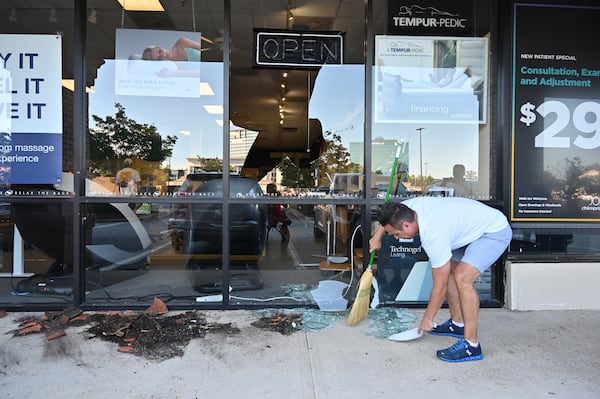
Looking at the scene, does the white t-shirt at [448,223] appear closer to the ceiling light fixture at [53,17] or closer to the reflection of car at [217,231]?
the reflection of car at [217,231]

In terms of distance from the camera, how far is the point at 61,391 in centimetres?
261

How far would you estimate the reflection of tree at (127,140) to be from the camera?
20.4 ft

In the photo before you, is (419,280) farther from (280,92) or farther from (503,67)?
(280,92)

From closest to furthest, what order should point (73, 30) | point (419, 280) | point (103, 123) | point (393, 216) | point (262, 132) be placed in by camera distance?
point (393, 216) → point (73, 30) → point (419, 280) → point (103, 123) → point (262, 132)

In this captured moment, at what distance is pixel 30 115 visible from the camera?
13.6 feet

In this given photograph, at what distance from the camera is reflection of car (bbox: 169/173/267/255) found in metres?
4.66

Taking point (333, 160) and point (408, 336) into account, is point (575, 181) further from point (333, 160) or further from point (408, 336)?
point (333, 160)

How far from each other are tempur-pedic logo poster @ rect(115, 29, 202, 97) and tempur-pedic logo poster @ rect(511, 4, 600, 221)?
333 cm

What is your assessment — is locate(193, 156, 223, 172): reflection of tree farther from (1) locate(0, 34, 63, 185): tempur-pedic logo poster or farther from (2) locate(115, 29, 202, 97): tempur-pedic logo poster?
(1) locate(0, 34, 63, 185): tempur-pedic logo poster

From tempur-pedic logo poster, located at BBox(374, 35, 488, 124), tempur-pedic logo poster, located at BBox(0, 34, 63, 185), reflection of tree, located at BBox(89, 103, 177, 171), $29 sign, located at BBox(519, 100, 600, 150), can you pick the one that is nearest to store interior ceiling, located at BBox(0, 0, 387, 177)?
tempur-pedic logo poster, located at BBox(0, 34, 63, 185)

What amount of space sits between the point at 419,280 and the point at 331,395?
217 cm

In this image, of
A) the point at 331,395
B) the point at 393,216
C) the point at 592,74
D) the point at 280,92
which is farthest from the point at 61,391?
the point at 280,92

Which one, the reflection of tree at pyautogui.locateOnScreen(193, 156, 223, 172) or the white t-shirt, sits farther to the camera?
the reflection of tree at pyautogui.locateOnScreen(193, 156, 223, 172)

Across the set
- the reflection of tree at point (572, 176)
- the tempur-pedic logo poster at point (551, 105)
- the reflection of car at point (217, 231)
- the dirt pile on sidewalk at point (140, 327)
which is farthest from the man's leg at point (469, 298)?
the reflection of car at point (217, 231)
